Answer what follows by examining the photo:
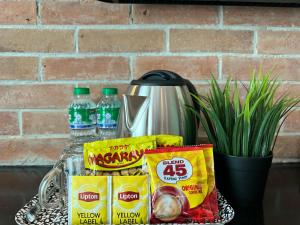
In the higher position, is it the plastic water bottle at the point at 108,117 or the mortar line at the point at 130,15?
the mortar line at the point at 130,15

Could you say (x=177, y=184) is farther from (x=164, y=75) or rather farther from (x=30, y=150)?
(x=30, y=150)

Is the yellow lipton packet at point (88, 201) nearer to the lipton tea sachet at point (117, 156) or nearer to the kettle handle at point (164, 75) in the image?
the lipton tea sachet at point (117, 156)

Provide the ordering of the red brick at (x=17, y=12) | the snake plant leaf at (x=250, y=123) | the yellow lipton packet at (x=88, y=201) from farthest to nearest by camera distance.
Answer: the red brick at (x=17, y=12), the snake plant leaf at (x=250, y=123), the yellow lipton packet at (x=88, y=201)

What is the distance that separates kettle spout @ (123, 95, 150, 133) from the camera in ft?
2.24

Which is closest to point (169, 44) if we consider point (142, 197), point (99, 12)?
point (99, 12)

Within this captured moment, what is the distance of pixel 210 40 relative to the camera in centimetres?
93

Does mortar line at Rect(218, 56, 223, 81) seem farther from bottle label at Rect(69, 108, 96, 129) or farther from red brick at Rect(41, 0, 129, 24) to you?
bottle label at Rect(69, 108, 96, 129)

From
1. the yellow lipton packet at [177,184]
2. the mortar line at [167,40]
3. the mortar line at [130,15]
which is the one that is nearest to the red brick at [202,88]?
the mortar line at [167,40]

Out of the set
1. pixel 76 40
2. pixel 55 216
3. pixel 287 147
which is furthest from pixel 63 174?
pixel 287 147

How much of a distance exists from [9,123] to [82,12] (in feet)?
1.22

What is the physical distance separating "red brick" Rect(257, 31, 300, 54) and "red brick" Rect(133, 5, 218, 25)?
15cm

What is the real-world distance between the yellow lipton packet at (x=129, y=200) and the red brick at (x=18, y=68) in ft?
1.62

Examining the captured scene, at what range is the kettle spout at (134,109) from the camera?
2.24 ft

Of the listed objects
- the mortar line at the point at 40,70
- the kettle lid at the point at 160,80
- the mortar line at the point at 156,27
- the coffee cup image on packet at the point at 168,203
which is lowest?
the coffee cup image on packet at the point at 168,203
